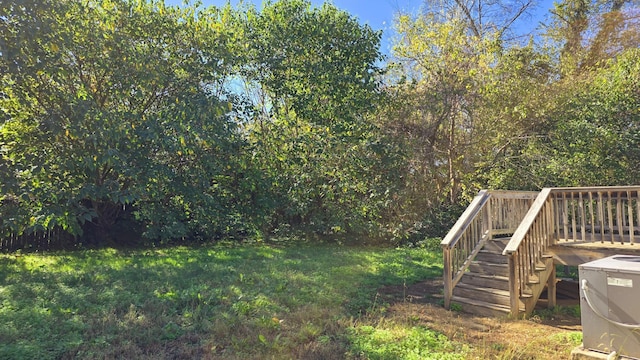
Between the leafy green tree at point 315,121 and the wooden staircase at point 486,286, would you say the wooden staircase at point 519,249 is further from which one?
the leafy green tree at point 315,121

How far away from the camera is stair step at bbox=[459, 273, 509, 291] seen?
6.21 meters

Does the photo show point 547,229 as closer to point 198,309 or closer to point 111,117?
point 198,309

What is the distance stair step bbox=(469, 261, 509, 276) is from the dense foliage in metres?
5.44

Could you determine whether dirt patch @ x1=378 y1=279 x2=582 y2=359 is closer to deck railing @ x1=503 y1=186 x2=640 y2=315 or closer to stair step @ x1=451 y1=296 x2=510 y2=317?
stair step @ x1=451 y1=296 x2=510 y2=317

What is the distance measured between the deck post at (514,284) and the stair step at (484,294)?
102 mm

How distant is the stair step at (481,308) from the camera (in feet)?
19.0

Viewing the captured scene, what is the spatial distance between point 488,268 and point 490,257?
36cm

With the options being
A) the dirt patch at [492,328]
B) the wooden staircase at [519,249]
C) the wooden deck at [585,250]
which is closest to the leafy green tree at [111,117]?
the dirt patch at [492,328]

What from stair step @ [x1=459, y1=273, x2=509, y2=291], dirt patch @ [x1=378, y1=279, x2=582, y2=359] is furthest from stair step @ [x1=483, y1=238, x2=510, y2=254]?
dirt patch @ [x1=378, y1=279, x2=582, y2=359]

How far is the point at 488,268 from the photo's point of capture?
6660mm

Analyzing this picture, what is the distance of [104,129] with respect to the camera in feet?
26.9

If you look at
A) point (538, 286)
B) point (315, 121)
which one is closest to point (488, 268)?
point (538, 286)

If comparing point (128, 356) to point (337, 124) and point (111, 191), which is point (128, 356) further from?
point (337, 124)

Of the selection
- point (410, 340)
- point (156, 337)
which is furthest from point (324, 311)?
point (156, 337)
